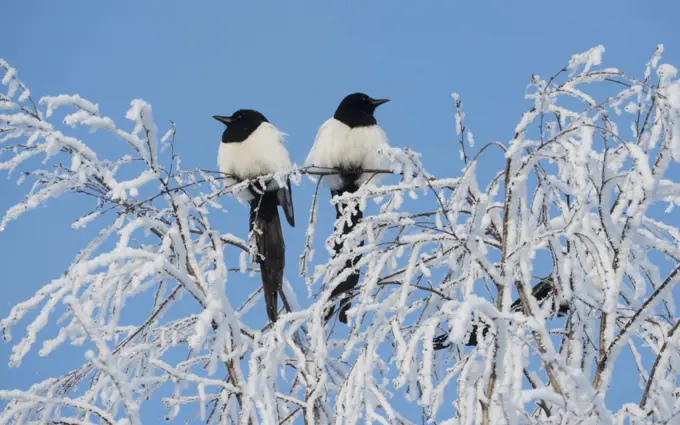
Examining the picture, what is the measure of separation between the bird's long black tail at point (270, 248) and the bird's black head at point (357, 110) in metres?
0.57

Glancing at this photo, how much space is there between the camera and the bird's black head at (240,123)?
4341mm

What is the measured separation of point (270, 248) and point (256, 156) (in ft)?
1.82

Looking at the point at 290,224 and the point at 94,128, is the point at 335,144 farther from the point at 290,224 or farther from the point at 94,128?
the point at 94,128

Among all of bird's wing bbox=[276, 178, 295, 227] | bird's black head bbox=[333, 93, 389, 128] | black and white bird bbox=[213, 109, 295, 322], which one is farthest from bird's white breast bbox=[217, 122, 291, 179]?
bird's black head bbox=[333, 93, 389, 128]

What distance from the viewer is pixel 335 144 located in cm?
428

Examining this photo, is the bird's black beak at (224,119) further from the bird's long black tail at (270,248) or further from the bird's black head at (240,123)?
the bird's long black tail at (270,248)

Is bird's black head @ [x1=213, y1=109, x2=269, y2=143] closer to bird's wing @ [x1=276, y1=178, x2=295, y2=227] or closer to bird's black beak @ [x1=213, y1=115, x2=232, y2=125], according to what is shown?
bird's black beak @ [x1=213, y1=115, x2=232, y2=125]

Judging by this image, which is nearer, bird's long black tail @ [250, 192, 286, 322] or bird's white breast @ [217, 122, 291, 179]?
bird's long black tail @ [250, 192, 286, 322]

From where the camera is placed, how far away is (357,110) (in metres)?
4.50

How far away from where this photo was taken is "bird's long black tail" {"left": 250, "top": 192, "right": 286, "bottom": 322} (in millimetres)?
3523

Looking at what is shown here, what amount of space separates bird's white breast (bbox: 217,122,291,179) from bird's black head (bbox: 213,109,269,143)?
46 mm

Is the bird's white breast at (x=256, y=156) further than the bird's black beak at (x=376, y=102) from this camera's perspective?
No

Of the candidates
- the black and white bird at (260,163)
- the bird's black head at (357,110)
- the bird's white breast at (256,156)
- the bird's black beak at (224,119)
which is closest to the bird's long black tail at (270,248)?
the black and white bird at (260,163)

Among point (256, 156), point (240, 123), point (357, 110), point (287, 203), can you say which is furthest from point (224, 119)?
point (357, 110)
